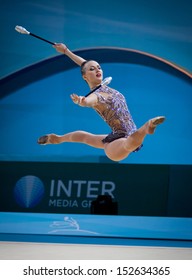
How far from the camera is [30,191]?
7152 millimetres

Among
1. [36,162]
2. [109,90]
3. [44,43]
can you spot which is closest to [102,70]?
[109,90]

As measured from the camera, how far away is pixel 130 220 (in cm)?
704

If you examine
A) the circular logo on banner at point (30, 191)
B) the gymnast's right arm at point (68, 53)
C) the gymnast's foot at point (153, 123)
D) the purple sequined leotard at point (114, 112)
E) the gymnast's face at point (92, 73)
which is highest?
the gymnast's right arm at point (68, 53)

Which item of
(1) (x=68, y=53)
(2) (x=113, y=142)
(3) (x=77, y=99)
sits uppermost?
(1) (x=68, y=53)

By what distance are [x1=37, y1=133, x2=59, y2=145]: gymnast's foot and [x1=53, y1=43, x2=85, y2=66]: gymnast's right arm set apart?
0.90 metres

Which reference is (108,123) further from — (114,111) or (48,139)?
(48,139)

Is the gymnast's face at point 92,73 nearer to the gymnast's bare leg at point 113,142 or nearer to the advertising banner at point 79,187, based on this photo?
the gymnast's bare leg at point 113,142

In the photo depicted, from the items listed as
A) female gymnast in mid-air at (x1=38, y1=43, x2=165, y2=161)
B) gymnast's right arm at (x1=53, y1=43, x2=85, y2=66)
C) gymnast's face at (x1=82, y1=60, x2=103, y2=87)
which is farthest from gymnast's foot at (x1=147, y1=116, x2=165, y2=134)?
gymnast's right arm at (x1=53, y1=43, x2=85, y2=66)

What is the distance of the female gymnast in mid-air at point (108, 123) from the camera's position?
6.88 m

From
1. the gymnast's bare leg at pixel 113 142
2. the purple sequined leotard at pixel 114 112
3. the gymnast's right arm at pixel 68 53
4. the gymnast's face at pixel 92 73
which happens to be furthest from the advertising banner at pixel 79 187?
the gymnast's right arm at pixel 68 53

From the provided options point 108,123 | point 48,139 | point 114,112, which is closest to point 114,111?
point 114,112

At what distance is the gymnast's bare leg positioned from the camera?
6824mm

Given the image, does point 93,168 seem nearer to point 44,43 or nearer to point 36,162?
point 36,162

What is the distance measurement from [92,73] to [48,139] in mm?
932
